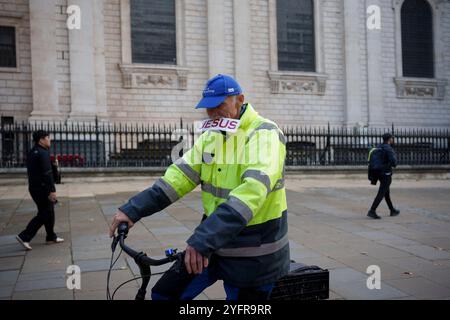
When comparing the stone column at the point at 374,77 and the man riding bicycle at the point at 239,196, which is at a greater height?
the stone column at the point at 374,77

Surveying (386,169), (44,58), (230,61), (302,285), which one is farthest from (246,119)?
(230,61)

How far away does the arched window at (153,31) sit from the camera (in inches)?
790

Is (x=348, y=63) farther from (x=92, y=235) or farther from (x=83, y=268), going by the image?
(x=83, y=268)

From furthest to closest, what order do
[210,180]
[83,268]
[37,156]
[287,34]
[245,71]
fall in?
1. [287,34]
2. [245,71]
3. [37,156]
4. [83,268]
5. [210,180]

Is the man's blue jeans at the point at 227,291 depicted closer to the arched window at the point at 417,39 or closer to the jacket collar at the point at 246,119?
the jacket collar at the point at 246,119

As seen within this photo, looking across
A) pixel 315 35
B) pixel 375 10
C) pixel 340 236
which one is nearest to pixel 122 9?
pixel 315 35

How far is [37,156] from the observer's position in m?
6.93

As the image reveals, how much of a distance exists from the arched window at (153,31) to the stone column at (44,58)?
3.57 m

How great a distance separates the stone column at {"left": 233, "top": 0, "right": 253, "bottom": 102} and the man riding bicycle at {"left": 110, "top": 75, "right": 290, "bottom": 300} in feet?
61.2

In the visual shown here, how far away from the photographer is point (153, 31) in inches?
805

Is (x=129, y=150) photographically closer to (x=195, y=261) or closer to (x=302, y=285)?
(x=302, y=285)

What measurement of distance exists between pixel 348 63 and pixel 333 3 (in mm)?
3307

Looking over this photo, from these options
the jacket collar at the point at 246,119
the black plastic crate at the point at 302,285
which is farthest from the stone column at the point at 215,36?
the jacket collar at the point at 246,119

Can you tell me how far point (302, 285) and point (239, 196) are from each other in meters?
1.11
